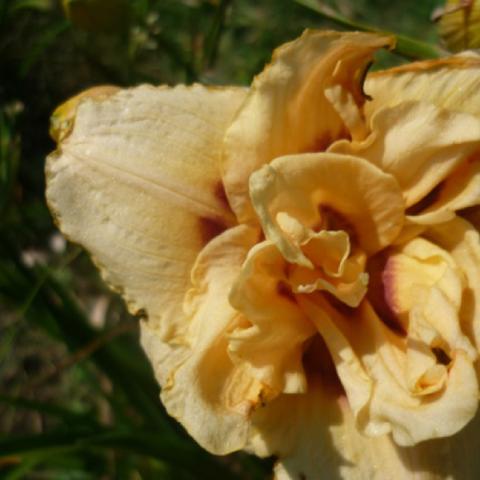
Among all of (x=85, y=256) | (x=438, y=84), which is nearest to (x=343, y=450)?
(x=438, y=84)

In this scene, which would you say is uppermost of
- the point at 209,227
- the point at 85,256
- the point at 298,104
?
the point at 298,104

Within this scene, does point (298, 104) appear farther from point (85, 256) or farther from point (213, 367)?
point (85, 256)

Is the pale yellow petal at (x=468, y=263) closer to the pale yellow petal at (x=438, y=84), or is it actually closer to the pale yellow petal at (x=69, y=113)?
the pale yellow petal at (x=438, y=84)

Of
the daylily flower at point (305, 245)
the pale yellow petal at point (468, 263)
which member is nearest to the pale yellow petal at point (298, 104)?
the daylily flower at point (305, 245)

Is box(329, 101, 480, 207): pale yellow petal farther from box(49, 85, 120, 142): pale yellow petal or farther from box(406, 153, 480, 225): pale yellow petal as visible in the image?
box(49, 85, 120, 142): pale yellow petal

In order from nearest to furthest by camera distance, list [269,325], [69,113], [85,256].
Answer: [269,325], [69,113], [85,256]

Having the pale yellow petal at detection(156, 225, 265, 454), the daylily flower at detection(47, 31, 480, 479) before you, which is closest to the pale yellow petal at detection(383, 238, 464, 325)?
the daylily flower at detection(47, 31, 480, 479)

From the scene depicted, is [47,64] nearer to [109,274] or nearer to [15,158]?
[15,158]
